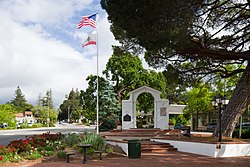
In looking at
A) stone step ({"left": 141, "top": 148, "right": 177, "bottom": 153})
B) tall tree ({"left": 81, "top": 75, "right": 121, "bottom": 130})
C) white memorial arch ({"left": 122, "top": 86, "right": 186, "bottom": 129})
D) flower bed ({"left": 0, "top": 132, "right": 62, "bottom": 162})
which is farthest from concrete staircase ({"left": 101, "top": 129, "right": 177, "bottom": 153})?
tall tree ({"left": 81, "top": 75, "right": 121, "bottom": 130})

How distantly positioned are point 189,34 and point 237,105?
543 cm

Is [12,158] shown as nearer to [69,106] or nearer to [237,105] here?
[237,105]

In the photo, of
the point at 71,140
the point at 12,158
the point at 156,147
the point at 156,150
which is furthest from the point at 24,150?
the point at 156,147

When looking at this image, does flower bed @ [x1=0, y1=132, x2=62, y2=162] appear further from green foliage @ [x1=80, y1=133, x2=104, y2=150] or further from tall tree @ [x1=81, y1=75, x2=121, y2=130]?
tall tree @ [x1=81, y1=75, x2=121, y2=130]

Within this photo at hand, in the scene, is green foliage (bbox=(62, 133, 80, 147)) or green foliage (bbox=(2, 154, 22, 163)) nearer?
green foliage (bbox=(2, 154, 22, 163))

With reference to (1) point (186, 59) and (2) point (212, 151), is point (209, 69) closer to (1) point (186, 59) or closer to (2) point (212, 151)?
(1) point (186, 59)

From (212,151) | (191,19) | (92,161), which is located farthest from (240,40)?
(92,161)

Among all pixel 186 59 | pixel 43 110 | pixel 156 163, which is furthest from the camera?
pixel 43 110

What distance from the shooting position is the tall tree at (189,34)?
13234 mm

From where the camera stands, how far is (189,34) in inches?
543

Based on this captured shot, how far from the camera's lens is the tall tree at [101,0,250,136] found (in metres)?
13.2

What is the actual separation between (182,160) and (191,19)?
6.44 metres

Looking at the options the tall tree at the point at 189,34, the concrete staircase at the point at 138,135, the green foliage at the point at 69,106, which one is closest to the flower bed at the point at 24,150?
the concrete staircase at the point at 138,135

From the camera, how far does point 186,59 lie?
18.3 m
